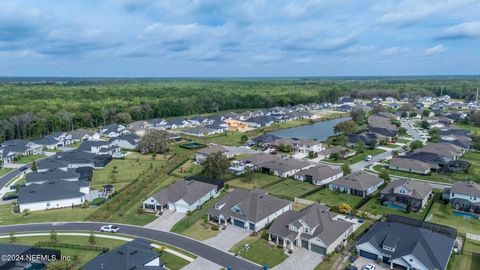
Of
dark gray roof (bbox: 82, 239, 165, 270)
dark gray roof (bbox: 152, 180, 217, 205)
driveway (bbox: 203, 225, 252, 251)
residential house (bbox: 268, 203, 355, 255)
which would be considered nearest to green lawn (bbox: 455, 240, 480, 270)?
residential house (bbox: 268, 203, 355, 255)

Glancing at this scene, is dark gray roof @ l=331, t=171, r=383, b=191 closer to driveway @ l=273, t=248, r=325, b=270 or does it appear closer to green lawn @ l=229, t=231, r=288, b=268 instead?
driveway @ l=273, t=248, r=325, b=270

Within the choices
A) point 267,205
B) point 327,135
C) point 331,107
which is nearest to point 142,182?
point 267,205

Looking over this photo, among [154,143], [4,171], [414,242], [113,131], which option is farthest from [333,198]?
[113,131]

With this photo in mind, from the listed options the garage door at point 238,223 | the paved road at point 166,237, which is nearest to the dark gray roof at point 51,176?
the paved road at point 166,237

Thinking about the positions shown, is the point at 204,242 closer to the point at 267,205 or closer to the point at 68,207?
the point at 267,205

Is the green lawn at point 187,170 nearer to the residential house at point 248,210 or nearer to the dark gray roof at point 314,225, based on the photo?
the residential house at point 248,210

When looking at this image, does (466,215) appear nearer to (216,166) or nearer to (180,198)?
(216,166)
